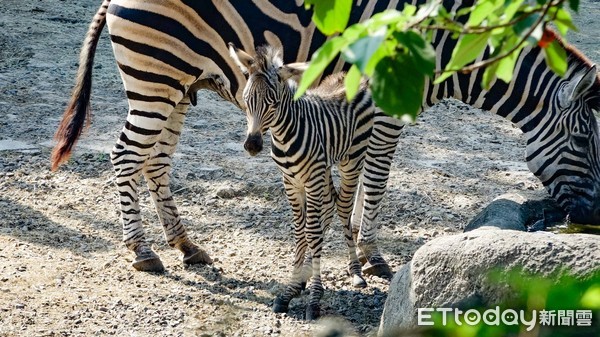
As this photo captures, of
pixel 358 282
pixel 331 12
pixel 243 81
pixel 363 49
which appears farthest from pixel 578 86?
pixel 363 49

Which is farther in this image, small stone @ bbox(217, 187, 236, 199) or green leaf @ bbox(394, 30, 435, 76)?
small stone @ bbox(217, 187, 236, 199)

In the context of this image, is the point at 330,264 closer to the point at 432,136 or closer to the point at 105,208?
the point at 105,208

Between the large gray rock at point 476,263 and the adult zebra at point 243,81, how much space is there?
2.25m

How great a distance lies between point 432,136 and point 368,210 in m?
3.46

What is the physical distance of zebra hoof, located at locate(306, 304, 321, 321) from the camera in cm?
575

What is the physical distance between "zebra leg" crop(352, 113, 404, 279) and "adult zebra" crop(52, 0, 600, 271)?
1 centimetres

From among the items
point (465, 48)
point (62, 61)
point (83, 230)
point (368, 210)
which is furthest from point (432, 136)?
point (465, 48)

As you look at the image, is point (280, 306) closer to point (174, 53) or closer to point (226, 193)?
point (174, 53)

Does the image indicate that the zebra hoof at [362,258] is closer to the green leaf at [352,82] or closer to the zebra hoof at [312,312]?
the zebra hoof at [312,312]

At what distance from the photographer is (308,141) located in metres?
5.73

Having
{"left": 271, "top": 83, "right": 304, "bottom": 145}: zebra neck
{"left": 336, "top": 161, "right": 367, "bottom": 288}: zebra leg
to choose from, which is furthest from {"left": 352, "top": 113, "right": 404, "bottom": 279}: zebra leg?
{"left": 271, "top": 83, "right": 304, "bottom": 145}: zebra neck

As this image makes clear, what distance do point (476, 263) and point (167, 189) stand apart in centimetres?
342

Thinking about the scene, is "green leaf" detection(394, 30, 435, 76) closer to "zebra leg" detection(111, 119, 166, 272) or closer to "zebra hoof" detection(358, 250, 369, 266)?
"zebra leg" detection(111, 119, 166, 272)

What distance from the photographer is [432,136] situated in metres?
10.0
